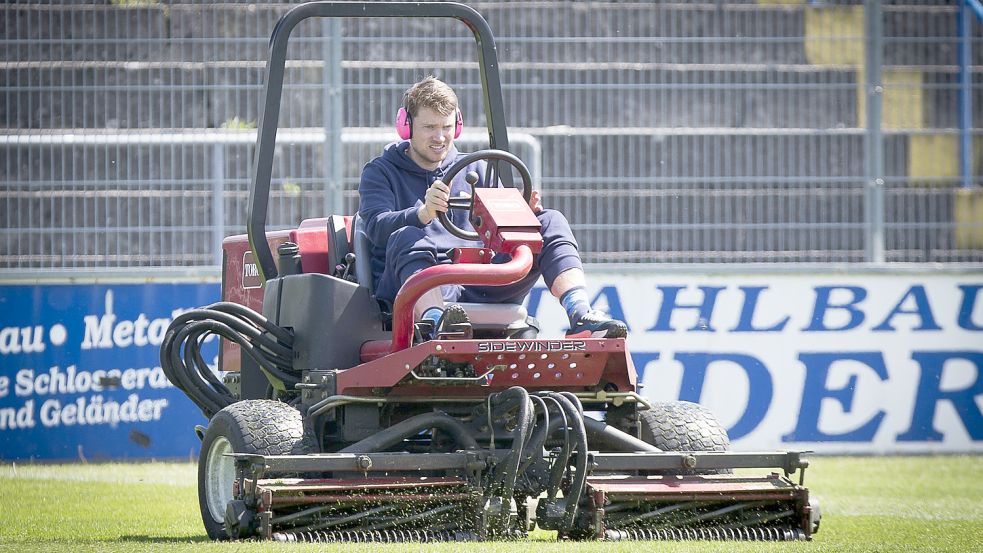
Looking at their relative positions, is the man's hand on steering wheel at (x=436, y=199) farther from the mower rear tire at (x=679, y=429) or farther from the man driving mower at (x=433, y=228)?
the mower rear tire at (x=679, y=429)

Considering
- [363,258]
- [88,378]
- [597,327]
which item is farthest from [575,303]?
[88,378]

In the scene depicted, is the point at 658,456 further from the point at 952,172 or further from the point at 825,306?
the point at 952,172

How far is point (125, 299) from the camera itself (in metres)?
10.6

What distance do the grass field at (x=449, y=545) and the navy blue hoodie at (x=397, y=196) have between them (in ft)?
4.06

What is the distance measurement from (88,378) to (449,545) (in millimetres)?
5398

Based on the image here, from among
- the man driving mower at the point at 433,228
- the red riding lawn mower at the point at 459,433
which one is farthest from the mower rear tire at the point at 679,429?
the man driving mower at the point at 433,228

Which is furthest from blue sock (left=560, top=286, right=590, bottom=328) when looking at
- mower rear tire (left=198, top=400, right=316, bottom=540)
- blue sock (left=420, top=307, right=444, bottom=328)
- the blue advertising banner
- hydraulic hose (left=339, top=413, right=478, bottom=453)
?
the blue advertising banner

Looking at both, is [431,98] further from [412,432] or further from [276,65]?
[412,432]

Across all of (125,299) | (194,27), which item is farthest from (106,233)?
(194,27)

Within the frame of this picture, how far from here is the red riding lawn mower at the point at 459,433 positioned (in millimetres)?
5816

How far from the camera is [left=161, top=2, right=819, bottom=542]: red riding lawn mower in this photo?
5816mm

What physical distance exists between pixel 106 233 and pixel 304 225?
395 cm

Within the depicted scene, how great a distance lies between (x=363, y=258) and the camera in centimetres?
677

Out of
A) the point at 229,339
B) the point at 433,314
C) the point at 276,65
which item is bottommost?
the point at 229,339
